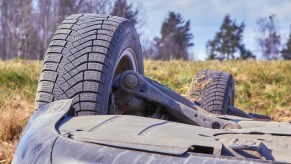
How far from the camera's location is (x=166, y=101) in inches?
113

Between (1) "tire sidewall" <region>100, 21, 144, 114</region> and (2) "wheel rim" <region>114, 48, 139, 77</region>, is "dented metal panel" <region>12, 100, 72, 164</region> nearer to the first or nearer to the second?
(1) "tire sidewall" <region>100, 21, 144, 114</region>

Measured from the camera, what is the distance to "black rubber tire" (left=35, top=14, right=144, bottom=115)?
2.50m

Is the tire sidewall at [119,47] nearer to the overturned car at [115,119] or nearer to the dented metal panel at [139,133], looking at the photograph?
the overturned car at [115,119]

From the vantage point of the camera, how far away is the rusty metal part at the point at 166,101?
282 cm

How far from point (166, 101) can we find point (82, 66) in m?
0.58

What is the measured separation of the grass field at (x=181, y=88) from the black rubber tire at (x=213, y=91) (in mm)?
1018

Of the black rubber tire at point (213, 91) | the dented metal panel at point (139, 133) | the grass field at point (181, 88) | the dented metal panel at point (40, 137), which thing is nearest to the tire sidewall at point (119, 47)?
the dented metal panel at point (40, 137)

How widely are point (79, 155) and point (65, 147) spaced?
0.09 metres

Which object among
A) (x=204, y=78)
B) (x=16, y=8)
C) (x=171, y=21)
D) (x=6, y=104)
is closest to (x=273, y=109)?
(x=204, y=78)

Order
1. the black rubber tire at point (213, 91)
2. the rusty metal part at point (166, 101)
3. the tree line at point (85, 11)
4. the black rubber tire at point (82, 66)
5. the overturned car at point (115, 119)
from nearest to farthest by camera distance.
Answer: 1. the overturned car at point (115, 119)
2. the black rubber tire at point (82, 66)
3. the rusty metal part at point (166, 101)
4. the black rubber tire at point (213, 91)
5. the tree line at point (85, 11)

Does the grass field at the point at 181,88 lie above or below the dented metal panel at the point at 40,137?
below

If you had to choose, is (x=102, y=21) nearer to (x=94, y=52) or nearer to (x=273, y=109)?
(x=94, y=52)

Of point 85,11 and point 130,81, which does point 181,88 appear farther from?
point 85,11

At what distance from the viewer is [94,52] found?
102 inches
